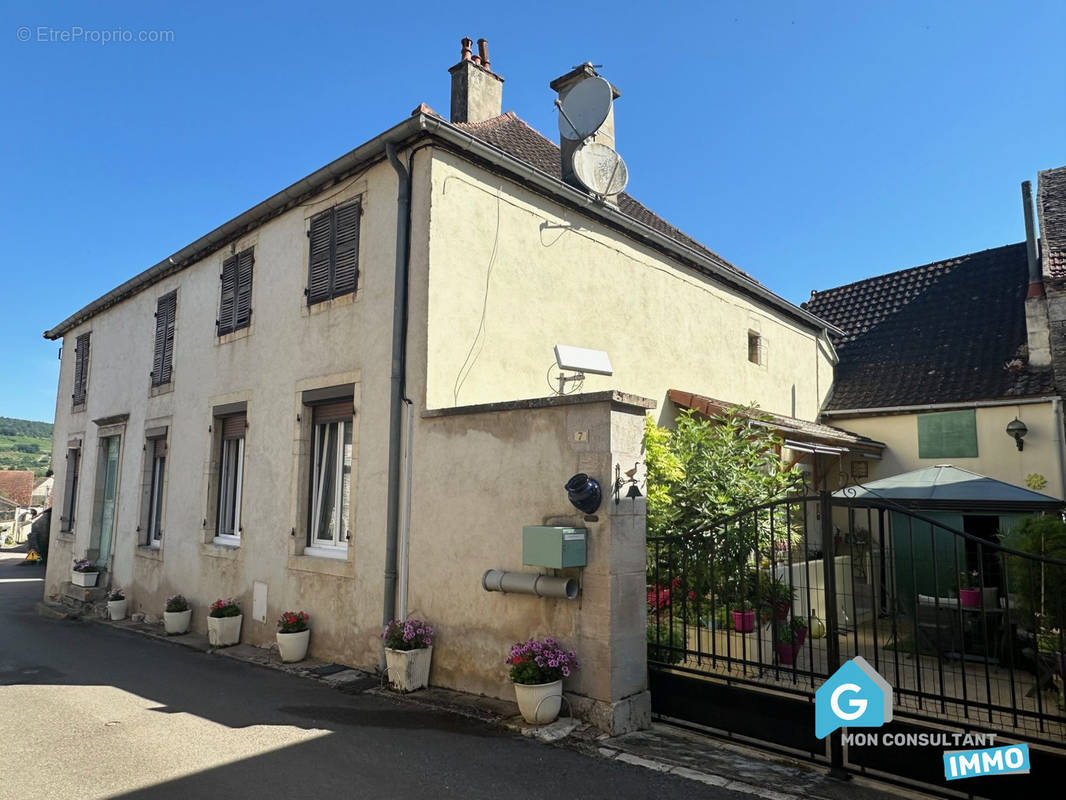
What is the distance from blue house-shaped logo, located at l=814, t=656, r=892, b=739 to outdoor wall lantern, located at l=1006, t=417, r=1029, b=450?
969cm

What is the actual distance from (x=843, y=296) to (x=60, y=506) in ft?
64.6

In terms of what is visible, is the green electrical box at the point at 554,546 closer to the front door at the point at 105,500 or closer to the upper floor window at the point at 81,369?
the front door at the point at 105,500

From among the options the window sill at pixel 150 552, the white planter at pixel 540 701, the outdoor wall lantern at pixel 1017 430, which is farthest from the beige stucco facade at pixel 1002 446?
the window sill at pixel 150 552

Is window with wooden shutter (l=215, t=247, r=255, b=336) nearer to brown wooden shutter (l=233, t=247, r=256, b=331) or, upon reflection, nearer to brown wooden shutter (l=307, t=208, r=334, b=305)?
brown wooden shutter (l=233, t=247, r=256, b=331)

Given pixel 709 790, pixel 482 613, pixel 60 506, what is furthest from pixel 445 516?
pixel 60 506

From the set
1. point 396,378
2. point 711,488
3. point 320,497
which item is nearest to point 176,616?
point 320,497

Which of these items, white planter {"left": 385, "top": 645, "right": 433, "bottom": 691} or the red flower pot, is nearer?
the red flower pot

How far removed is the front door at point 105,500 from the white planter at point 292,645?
25.5ft

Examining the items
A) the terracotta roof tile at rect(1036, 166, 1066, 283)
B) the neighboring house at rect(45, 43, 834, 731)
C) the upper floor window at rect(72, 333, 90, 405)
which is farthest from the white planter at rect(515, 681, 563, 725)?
the upper floor window at rect(72, 333, 90, 405)

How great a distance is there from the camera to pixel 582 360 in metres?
8.34

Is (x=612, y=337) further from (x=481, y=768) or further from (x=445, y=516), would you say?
(x=481, y=768)

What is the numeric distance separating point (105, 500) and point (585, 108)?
476 inches

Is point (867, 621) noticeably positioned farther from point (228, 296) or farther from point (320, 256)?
point (228, 296)

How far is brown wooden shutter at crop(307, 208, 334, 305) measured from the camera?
8438 mm
